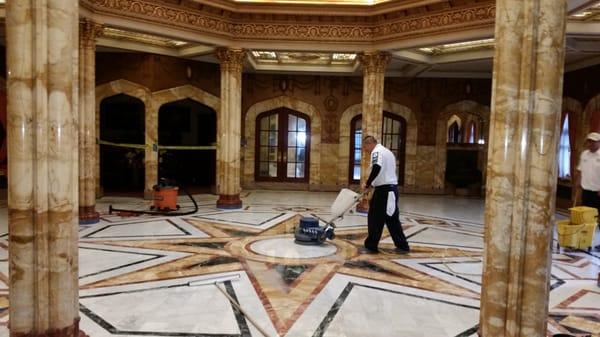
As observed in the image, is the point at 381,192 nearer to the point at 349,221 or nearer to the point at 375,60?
the point at 349,221

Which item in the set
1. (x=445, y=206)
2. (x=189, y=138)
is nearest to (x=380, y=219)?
(x=445, y=206)

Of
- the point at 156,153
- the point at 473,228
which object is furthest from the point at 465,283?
the point at 156,153

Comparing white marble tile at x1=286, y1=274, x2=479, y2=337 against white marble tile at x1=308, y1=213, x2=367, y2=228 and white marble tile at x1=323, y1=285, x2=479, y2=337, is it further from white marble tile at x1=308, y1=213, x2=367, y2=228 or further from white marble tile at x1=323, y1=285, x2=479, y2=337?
white marble tile at x1=308, y1=213, x2=367, y2=228

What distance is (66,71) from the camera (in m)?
2.46

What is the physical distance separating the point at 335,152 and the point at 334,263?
7.17 meters

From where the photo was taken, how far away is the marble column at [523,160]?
2.42 metres

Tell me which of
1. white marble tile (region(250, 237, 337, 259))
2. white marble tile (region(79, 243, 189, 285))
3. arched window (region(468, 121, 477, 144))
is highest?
arched window (region(468, 121, 477, 144))

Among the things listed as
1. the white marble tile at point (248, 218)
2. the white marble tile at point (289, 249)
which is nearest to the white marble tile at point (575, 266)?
the white marble tile at point (289, 249)

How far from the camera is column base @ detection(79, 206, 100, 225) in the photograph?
680 cm

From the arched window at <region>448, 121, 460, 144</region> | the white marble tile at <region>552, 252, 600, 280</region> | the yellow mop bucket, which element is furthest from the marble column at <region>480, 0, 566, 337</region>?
the arched window at <region>448, 121, 460, 144</region>

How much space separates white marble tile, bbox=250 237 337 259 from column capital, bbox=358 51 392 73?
3.87 m

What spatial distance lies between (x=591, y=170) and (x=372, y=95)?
3.84 metres

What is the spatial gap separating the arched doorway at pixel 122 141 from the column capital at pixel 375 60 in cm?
604

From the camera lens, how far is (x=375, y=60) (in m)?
8.35
